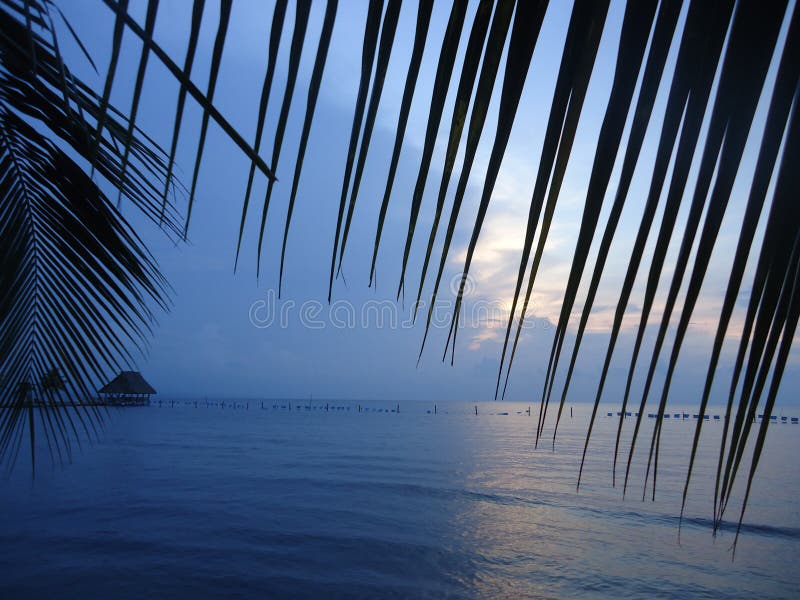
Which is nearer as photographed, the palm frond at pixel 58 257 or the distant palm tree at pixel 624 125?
the distant palm tree at pixel 624 125

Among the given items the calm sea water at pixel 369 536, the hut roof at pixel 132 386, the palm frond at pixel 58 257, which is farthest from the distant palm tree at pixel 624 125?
the hut roof at pixel 132 386

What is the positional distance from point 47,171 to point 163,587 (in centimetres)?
841

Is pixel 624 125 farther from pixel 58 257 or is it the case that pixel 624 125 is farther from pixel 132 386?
pixel 132 386

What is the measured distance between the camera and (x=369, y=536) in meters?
10.8

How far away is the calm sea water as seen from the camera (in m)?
8.23

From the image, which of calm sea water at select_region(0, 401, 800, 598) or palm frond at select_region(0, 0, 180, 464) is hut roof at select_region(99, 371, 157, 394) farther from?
palm frond at select_region(0, 0, 180, 464)

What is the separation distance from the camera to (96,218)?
153 centimetres

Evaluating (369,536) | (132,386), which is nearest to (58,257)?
(369,536)

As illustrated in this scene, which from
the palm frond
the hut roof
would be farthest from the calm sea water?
the hut roof

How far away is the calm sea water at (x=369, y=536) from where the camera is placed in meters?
8.23

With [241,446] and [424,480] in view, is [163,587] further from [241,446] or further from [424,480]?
[241,446]

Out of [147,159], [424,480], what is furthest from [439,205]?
[424,480]

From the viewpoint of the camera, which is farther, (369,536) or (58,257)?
(369,536)

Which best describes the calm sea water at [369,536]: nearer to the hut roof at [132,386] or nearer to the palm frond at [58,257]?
the palm frond at [58,257]
